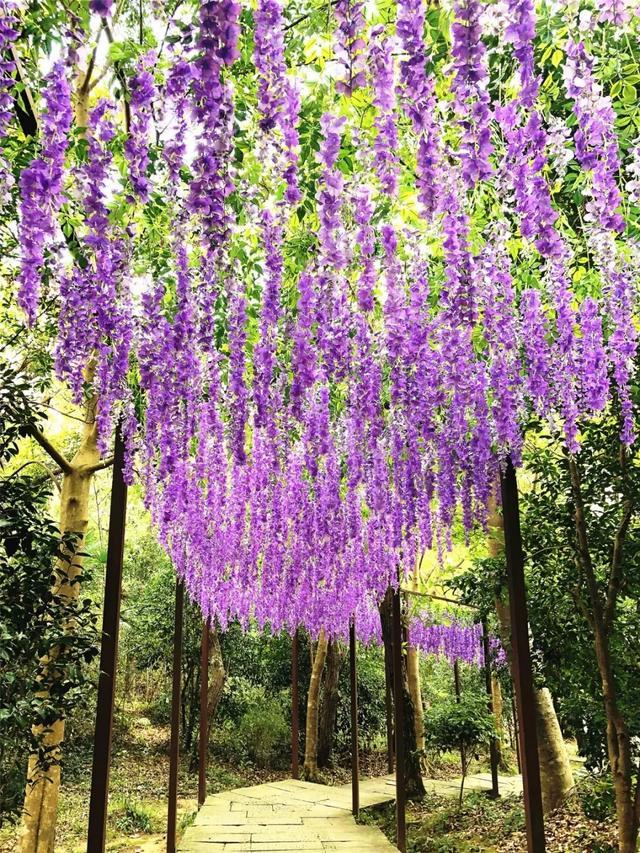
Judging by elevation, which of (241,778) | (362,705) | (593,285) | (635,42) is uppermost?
(635,42)

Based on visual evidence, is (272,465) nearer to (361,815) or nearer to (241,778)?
(361,815)

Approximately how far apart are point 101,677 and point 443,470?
218cm

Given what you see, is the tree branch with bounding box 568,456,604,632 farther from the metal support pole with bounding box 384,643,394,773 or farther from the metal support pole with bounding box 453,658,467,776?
the metal support pole with bounding box 384,643,394,773

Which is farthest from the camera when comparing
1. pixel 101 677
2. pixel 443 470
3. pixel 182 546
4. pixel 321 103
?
pixel 182 546

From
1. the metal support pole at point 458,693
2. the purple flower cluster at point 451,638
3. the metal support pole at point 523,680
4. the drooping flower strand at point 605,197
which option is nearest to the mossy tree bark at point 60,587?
the metal support pole at point 523,680

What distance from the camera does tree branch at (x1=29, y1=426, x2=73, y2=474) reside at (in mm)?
4349

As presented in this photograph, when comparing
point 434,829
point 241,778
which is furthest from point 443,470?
point 241,778

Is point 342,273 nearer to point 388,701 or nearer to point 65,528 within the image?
point 65,528

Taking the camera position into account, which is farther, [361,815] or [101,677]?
[361,815]

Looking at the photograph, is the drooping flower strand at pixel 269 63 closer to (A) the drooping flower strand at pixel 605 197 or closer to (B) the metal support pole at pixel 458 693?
(A) the drooping flower strand at pixel 605 197

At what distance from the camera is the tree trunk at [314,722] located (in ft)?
29.1

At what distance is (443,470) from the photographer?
4086 mm

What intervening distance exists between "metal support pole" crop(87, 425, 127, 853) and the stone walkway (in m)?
2.51

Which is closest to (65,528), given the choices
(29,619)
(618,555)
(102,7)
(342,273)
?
(29,619)
